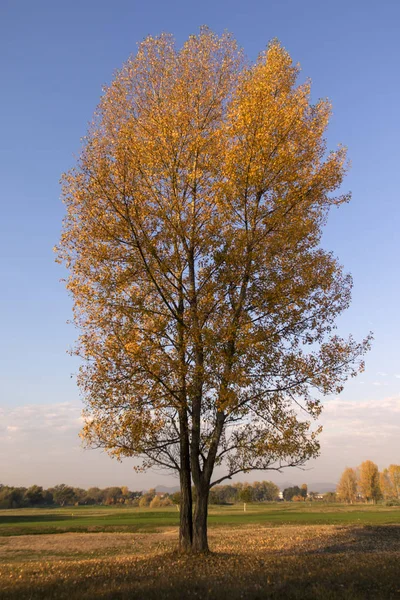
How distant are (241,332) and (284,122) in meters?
7.19

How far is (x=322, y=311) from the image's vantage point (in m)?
16.0

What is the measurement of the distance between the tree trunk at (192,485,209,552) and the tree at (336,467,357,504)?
176228mm

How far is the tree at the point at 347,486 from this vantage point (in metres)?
175

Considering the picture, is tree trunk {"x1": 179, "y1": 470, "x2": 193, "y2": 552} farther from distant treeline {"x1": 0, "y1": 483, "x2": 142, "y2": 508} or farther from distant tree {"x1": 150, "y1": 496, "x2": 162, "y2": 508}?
distant treeline {"x1": 0, "y1": 483, "x2": 142, "y2": 508}

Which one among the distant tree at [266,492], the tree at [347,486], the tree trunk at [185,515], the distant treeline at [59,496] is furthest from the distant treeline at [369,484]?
the tree trunk at [185,515]

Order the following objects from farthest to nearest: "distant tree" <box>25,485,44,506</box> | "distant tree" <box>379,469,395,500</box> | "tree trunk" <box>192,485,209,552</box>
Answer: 1. "distant tree" <box>379,469,395,500</box>
2. "distant tree" <box>25,485,44,506</box>
3. "tree trunk" <box>192,485,209,552</box>

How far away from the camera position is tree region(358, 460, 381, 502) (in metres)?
154

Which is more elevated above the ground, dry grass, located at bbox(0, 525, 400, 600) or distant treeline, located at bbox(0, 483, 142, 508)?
distant treeline, located at bbox(0, 483, 142, 508)

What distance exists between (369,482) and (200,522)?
156 m

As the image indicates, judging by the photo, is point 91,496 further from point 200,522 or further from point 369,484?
point 200,522

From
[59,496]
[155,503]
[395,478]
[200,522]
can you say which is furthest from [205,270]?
[395,478]

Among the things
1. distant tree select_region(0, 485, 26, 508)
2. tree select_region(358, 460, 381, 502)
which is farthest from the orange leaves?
tree select_region(358, 460, 381, 502)

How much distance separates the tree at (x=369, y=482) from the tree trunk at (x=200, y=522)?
15574 cm

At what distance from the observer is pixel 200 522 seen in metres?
16.8
